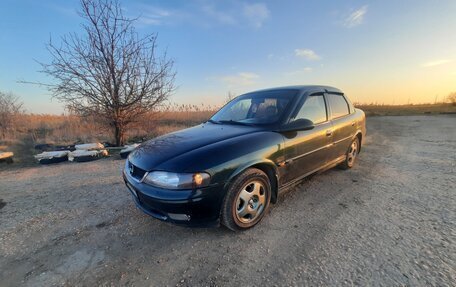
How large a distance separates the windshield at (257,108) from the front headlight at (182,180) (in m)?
1.37

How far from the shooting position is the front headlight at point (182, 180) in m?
2.27

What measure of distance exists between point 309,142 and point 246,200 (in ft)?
4.45

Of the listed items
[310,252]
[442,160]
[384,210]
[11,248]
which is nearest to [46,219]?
[11,248]

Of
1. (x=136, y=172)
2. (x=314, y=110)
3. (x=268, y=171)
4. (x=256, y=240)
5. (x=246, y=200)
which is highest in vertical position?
(x=314, y=110)

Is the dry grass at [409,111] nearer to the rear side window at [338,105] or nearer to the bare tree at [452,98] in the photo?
the bare tree at [452,98]

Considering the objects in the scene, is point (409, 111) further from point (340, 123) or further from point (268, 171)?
point (268, 171)

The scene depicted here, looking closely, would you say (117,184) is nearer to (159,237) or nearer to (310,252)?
(159,237)

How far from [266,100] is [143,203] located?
237 cm

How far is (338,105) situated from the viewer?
14.1 ft

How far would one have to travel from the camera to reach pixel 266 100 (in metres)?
3.78

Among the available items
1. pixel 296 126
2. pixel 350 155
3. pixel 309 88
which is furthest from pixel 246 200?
pixel 350 155

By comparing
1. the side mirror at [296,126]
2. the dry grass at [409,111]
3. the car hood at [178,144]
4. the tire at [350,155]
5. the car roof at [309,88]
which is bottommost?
the dry grass at [409,111]

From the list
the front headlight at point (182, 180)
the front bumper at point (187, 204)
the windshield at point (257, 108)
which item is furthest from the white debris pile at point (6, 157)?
the front headlight at point (182, 180)

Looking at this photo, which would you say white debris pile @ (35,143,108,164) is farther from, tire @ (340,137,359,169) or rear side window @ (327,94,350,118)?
tire @ (340,137,359,169)
